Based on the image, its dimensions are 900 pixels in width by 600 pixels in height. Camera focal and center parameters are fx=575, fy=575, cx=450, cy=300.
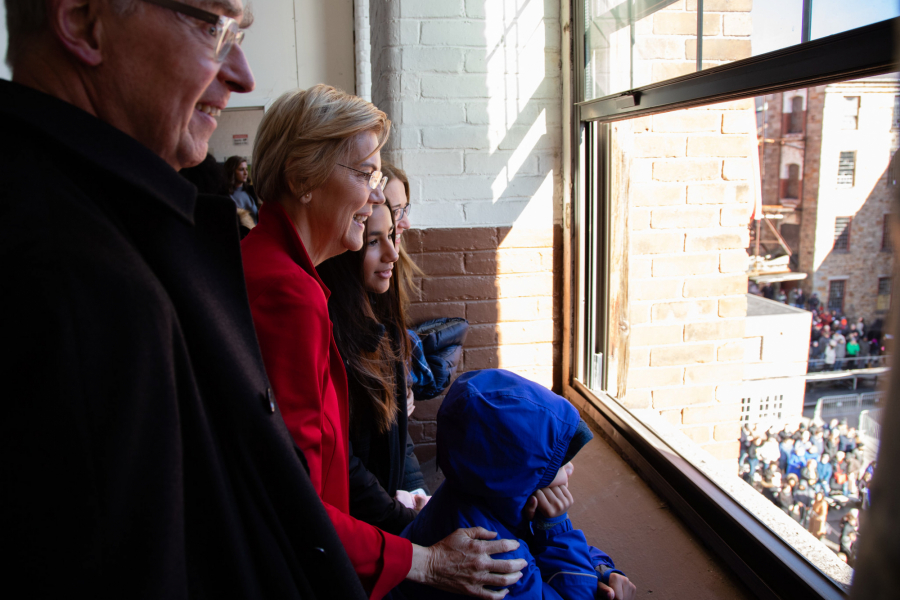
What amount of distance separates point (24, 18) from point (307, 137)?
2.22 feet

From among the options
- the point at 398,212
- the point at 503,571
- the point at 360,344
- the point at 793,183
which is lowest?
the point at 503,571

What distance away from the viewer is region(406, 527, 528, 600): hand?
1.23 metres

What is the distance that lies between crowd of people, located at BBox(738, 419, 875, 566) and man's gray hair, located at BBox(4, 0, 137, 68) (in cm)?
389

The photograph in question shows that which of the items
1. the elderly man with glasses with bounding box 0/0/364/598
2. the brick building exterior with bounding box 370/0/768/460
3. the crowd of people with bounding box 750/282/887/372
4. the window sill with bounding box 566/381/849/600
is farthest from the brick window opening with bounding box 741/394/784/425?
the elderly man with glasses with bounding box 0/0/364/598

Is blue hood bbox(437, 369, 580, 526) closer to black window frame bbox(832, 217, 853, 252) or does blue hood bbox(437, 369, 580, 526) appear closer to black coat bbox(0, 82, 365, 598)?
black coat bbox(0, 82, 365, 598)

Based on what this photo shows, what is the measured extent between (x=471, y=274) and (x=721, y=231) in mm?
1115

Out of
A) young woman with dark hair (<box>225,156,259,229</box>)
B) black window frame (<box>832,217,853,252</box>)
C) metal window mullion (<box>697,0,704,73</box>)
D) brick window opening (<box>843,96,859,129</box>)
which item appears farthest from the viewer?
black window frame (<box>832,217,853,252</box>)

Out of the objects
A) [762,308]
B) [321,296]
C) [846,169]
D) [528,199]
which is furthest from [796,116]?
[321,296]

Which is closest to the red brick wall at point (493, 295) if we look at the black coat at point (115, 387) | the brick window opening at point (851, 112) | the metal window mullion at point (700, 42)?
the metal window mullion at point (700, 42)

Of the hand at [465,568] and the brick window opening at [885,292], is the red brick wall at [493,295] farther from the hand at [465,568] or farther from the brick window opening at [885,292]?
the hand at [465,568]

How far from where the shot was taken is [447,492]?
145cm

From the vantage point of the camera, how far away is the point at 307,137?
4.29 feet

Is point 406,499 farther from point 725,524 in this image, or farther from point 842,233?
point 842,233

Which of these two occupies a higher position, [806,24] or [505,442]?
[806,24]
